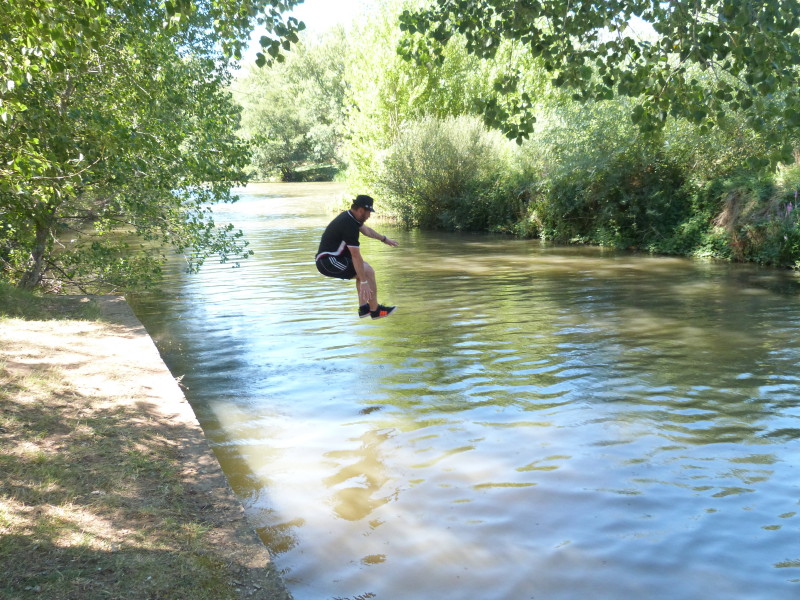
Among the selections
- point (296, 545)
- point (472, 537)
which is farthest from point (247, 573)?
point (472, 537)

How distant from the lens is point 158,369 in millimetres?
8766

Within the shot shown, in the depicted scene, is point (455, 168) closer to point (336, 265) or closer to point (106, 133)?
point (106, 133)

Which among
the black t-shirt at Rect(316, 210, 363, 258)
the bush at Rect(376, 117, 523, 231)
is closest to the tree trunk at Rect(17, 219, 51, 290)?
the black t-shirt at Rect(316, 210, 363, 258)

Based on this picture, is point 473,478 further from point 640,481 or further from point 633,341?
point 633,341

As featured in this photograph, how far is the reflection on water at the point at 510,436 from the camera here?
5.41 m

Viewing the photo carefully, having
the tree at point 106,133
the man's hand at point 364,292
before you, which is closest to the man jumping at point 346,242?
the man's hand at point 364,292

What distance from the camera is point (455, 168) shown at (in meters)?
35.4

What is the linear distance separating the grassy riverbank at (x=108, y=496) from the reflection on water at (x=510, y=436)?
0.70 metres

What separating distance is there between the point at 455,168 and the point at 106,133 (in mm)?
25564

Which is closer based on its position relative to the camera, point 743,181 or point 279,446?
point 279,446

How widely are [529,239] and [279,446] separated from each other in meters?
24.9

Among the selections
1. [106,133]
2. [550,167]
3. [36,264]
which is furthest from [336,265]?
[550,167]

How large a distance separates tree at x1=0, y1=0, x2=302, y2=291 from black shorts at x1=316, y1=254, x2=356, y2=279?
2939 mm

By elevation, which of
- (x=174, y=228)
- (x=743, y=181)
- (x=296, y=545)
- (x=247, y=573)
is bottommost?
(x=296, y=545)
